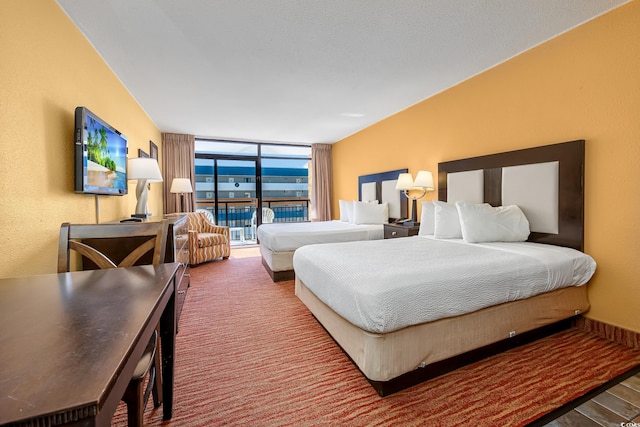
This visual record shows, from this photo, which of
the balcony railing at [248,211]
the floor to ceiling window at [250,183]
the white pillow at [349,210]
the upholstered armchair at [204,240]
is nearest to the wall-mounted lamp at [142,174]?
the upholstered armchair at [204,240]

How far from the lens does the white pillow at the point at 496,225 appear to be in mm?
2621

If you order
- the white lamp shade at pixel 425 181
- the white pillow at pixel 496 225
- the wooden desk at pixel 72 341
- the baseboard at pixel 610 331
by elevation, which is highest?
the white lamp shade at pixel 425 181

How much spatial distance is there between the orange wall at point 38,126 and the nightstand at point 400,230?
333 centimetres

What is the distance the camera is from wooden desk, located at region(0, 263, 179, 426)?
469mm

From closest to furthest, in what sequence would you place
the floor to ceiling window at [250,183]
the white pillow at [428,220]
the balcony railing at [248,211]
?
the white pillow at [428,220], the floor to ceiling window at [250,183], the balcony railing at [248,211]

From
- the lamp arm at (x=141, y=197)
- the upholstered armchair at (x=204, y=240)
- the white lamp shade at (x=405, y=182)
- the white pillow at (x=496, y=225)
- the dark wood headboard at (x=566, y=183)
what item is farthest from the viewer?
the upholstered armchair at (x=204, y=240)

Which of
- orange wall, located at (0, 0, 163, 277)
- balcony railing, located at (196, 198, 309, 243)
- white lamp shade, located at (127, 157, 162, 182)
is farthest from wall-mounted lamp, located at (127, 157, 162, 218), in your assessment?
balcony railing, located at (196, 198, 309, 243)

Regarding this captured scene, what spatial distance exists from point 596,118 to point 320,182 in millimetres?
5149

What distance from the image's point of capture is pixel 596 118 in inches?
87.4

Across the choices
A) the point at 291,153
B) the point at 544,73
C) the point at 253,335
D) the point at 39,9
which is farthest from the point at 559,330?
the point at 291,153

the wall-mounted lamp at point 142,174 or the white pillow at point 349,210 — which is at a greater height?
the wall-mounted lamp at point 142,174

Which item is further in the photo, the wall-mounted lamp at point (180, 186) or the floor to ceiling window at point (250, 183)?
the floor to ceiling window at point (250, 183)

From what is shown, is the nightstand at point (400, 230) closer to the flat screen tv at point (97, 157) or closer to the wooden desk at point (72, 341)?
the wooden desk at point (72, 341)

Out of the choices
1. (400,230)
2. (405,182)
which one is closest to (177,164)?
(405,182)
